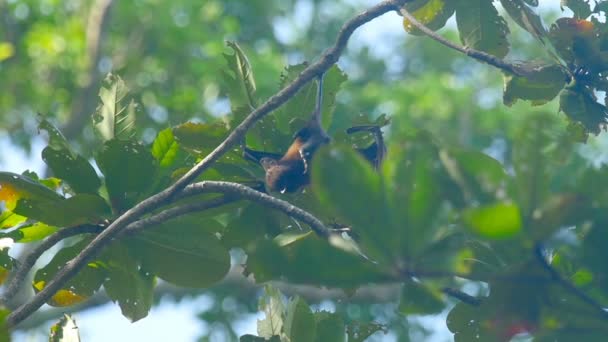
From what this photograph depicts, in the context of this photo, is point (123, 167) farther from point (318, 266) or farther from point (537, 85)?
point (318, 266)

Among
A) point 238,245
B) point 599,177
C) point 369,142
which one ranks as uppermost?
point 369,142

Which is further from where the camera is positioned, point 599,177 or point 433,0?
point 433,0

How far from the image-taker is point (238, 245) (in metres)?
3.32

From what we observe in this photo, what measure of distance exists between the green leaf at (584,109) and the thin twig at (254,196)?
0.97 m

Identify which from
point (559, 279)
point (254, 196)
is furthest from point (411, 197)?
point (254, 196)

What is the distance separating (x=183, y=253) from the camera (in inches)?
126

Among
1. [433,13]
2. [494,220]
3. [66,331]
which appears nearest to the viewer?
[494,220]

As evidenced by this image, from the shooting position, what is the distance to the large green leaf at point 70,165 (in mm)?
3232

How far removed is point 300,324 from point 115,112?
101cm

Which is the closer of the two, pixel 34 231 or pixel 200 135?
pixel 200 135

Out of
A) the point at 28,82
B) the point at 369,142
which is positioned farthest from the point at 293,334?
the point at 28,82

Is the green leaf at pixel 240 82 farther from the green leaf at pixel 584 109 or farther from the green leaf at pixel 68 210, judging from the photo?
the green leaf at pixel 584 109

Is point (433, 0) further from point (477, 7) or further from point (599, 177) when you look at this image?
point (599, 177)

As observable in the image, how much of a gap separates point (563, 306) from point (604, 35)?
1490mm
